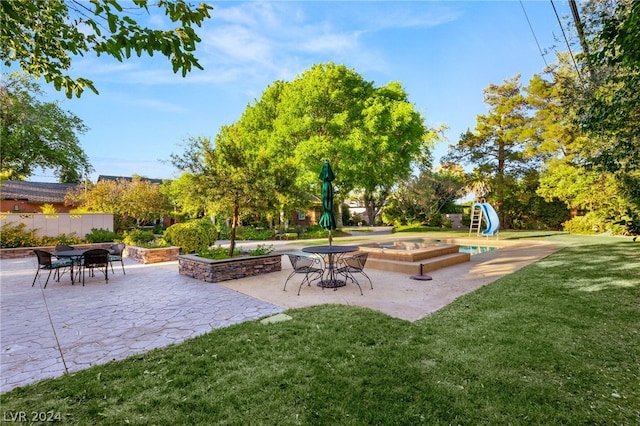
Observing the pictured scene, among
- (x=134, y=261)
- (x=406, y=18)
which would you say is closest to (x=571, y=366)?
(x=406, y=18)

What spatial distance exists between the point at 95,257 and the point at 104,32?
22.0ft

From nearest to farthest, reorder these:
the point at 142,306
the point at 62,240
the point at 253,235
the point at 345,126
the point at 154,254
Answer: the point at 142,306
the point at 154,254
the point at 62,240
the point at 345,126
the point at 253,235

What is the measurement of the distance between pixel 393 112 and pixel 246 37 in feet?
43.0

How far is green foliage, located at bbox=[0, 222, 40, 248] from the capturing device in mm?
12219

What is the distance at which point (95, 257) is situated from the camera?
24.7 ft

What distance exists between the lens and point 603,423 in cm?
246

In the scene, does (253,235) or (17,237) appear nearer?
(17,237)

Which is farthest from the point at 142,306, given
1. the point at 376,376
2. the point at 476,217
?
the point at 476,217

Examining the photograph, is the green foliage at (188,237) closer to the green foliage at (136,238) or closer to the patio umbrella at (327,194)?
the green foliage at (136,238)

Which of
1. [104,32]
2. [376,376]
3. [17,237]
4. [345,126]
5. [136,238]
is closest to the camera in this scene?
[104,32]

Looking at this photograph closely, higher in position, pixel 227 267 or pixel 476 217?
pixel 476 217

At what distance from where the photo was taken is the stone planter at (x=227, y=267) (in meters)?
7.84

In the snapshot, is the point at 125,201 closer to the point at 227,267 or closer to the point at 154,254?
the point at 154,254

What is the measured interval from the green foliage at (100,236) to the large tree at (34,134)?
12.4 metres
